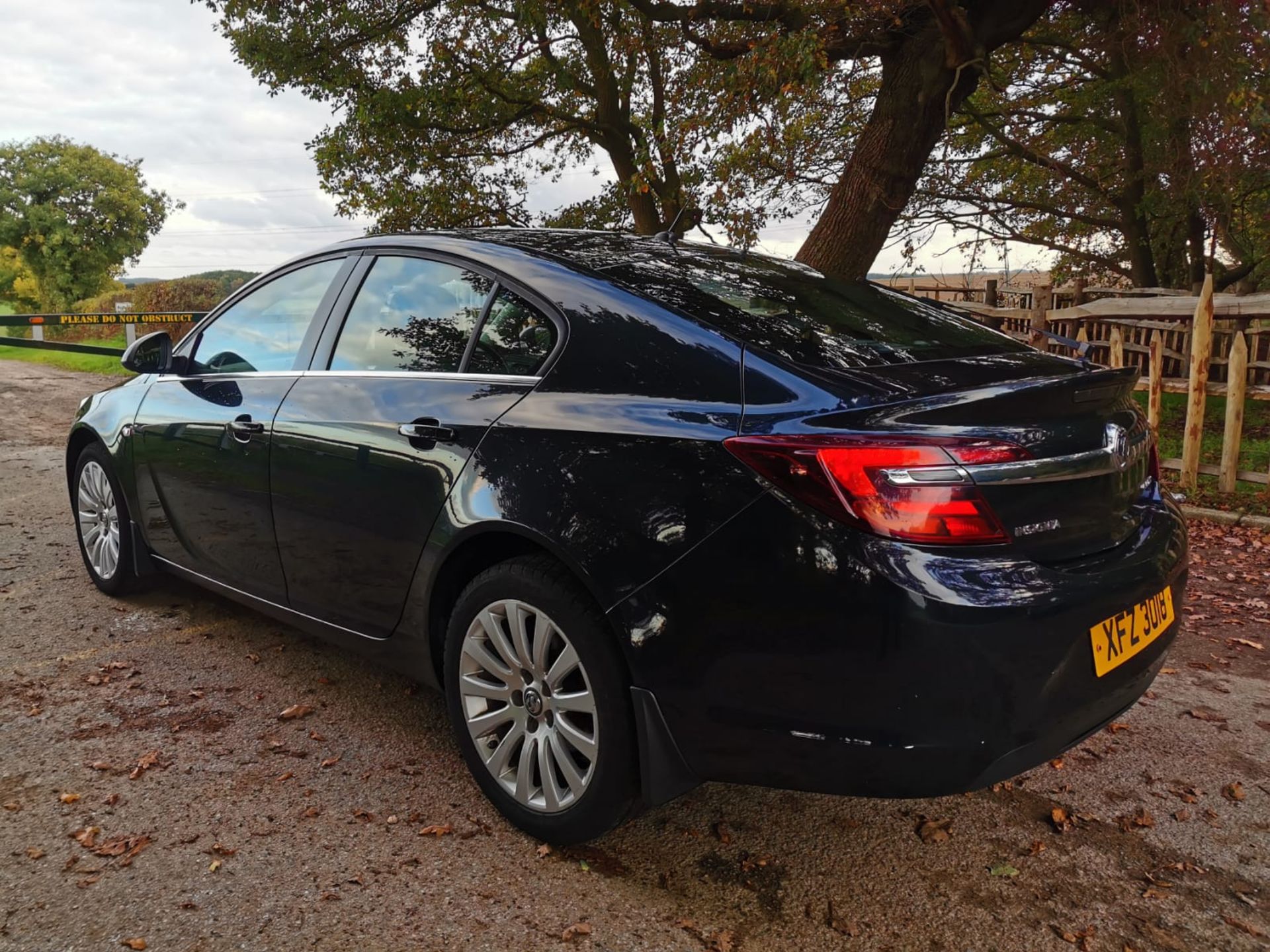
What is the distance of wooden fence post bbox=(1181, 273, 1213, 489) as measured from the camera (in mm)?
7336

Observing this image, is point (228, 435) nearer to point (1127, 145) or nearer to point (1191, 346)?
point (1191, 346)

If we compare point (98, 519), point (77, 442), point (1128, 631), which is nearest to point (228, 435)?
point (98, 519)

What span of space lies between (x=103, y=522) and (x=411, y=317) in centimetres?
249

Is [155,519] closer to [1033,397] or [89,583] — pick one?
[89,583]

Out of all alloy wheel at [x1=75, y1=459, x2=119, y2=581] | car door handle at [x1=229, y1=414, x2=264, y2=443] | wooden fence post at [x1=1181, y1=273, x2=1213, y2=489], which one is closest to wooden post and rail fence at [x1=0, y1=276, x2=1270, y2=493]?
wooden fence post at [x1=1181, y1=273, x2=1213, y2=489]

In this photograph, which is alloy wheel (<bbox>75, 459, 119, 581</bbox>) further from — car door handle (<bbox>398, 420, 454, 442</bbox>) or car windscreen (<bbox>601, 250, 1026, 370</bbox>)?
car windscreen (<bbox>601, 250, 1026, 370</bbox>)

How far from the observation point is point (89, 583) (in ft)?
15.8

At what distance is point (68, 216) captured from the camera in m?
54.5

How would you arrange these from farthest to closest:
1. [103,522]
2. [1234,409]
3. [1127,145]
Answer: [1127,145], [1234,409], [103,522]

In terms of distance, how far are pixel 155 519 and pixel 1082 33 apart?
11887 millimetres

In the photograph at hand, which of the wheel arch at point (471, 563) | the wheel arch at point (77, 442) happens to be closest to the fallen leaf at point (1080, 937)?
the wheel arch at point (471, 563)

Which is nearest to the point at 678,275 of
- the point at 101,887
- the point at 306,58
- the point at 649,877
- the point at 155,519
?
the point at 649,877

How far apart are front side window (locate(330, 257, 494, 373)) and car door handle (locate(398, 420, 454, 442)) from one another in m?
0.19

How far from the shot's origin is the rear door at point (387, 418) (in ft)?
8.91
